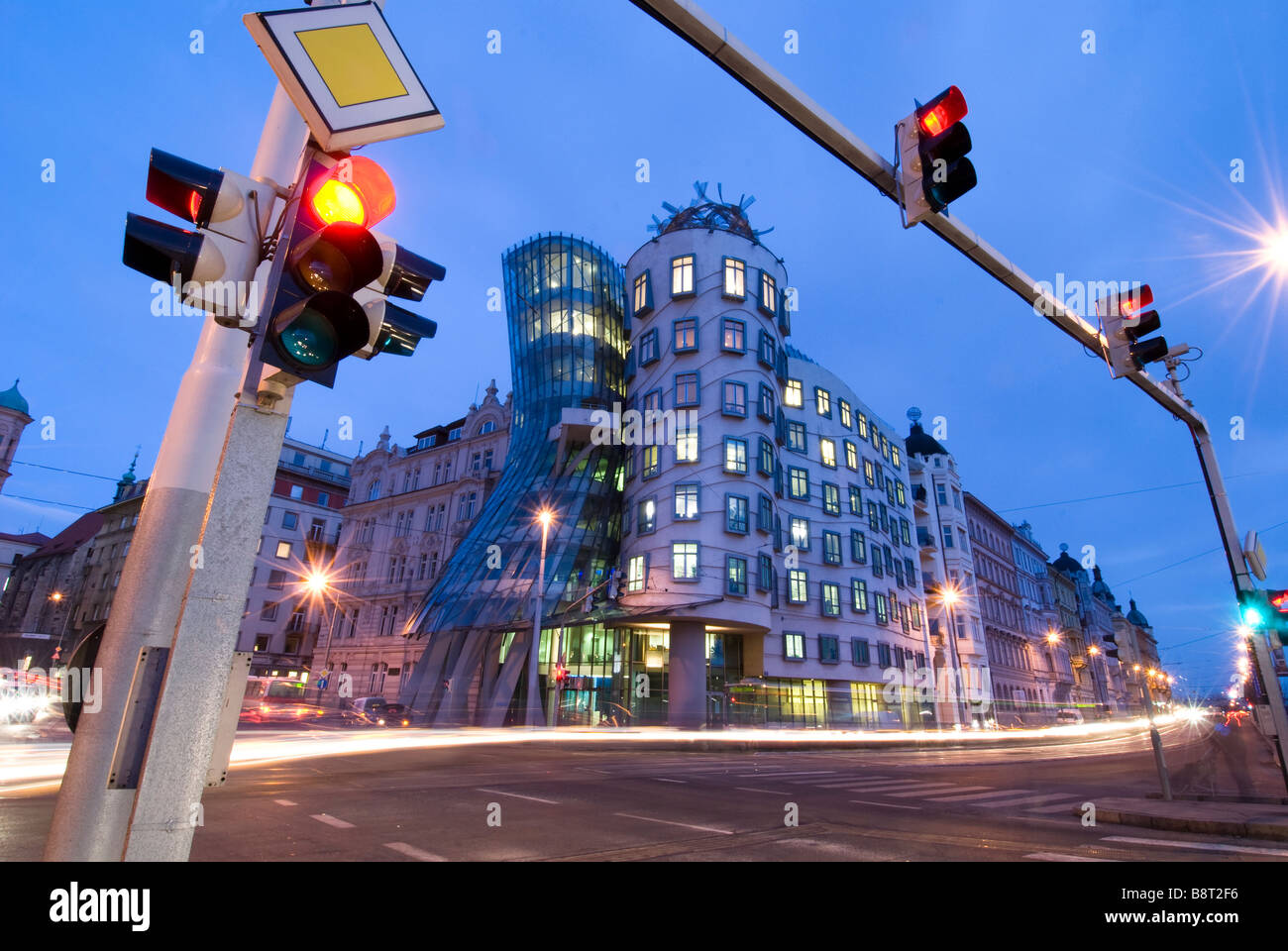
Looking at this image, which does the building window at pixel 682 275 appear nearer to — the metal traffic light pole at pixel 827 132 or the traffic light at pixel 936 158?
the metal traffic light pole at pixel 827 132

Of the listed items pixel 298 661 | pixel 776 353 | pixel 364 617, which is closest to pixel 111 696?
pixel 776 353

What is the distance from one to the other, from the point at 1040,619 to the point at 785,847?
89.4 metres

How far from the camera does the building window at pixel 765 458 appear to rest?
3800 cm

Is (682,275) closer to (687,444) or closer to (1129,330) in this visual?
(687,444)

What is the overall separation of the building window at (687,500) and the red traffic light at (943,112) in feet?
102

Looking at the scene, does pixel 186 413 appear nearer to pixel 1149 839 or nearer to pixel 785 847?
pixel 785 847

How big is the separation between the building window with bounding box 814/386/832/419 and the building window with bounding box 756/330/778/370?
8.28 m

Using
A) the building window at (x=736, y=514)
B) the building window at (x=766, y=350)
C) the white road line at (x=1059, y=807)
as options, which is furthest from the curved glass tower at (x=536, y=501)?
the white road line at (x=1059, y=807)

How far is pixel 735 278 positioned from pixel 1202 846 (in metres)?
36.9

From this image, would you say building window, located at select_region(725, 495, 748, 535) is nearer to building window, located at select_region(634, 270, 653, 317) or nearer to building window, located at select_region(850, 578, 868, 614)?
building window, located at select_region(850, 578, 868, 614)

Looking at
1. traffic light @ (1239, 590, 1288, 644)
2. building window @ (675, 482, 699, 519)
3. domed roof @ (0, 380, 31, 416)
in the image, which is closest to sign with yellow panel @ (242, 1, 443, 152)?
traffic light @ (1239, 590, 1288, 644)

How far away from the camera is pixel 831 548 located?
44.3 meters

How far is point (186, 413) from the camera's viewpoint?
3.24 m

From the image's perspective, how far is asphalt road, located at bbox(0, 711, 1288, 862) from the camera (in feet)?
20.8
